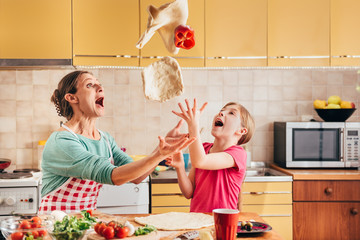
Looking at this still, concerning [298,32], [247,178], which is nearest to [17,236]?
[247,178]

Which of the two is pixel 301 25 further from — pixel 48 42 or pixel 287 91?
pixel 48 42

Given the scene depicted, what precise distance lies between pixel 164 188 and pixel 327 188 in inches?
50.1

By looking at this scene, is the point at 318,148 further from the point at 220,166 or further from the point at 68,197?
the point at 68,197

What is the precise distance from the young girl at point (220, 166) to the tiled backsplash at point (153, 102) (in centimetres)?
161

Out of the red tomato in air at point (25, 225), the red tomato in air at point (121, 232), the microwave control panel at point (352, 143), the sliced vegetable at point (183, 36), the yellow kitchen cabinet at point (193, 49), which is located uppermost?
the yellow kitchen cabinet at point (193, 49)

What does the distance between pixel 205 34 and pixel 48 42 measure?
1.28m

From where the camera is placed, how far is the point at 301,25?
10.8ft

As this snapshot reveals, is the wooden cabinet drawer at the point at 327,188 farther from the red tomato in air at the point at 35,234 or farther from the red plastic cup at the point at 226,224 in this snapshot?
the red tomato in air at the point at 35,234

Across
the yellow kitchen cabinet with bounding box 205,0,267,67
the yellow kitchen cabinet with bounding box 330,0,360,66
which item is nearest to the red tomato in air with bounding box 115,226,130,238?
the yellow kitchen cabinet with bounding box 205,0,267,67

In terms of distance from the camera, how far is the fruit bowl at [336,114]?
333 centimetres

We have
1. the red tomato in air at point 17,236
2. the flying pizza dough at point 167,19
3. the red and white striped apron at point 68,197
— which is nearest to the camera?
the red tomato in air at point 17,236

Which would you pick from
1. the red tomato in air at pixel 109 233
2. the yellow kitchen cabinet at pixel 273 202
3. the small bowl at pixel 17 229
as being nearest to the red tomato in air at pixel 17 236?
the small bowl at pixel 17 229

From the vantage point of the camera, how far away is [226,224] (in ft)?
4.03

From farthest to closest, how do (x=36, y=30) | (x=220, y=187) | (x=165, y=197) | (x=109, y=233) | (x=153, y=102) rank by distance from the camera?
1. (x=153, y=102)
2. (x=36, y=30)
3. (x=165, y=197)
4. (x=220, y=187)
5. (x=109, y=233)
